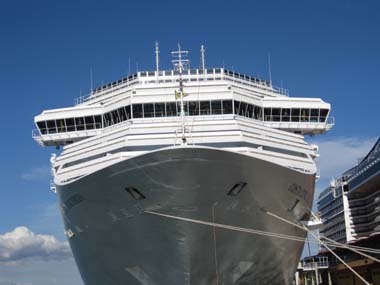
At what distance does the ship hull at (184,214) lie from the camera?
19.5m

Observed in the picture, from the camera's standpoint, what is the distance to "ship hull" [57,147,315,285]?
1953 centimetres

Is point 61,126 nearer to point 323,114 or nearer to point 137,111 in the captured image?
point 137,111

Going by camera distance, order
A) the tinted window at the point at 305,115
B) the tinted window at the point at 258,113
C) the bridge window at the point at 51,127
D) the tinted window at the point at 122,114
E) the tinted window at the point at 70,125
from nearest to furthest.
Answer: the tinted window at the point at 122,114 < the tinted window at the point at 258,113 < the tinted window at the point at 70,125 < the tinted window at the point at 305,115 < the bridge window at the point at 51,127

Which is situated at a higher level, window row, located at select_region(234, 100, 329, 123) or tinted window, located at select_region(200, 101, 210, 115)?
window row, located at select_region(234, 100, 329, 123)

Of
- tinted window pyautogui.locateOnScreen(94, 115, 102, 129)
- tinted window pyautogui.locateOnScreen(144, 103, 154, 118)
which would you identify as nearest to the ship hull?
tinted window pyautogui.locateOnScreen(144, 103, 154, 118)

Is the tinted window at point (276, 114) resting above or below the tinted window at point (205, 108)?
above

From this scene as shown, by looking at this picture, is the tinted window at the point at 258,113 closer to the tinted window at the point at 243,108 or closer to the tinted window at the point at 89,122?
the tinted window at the point at 243,108

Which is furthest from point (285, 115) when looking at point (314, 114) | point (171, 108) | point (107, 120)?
point (107, 120)

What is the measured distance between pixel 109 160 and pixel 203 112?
5.66m

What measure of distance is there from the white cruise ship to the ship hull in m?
0.04

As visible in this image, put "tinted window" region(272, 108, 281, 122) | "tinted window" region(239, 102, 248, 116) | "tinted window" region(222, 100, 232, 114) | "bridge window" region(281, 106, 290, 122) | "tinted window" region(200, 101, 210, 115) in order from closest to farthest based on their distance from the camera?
"tinted window" region(222, 100, 232, 114) → "tinted window" region(200, 101, 210, 115) → "tinted window" region(239, 102, 248, 116) → "tinted window" region(272, 108, 281, 122) → "bridge window" region(281, 106, 290, 122)

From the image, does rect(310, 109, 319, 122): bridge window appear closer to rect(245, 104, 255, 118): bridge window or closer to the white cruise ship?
the white cruise ship

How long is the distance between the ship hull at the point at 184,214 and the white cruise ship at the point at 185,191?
4 centimetres

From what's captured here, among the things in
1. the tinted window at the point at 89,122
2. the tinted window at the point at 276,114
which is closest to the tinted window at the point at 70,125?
the tinted window at the point at 89,122
